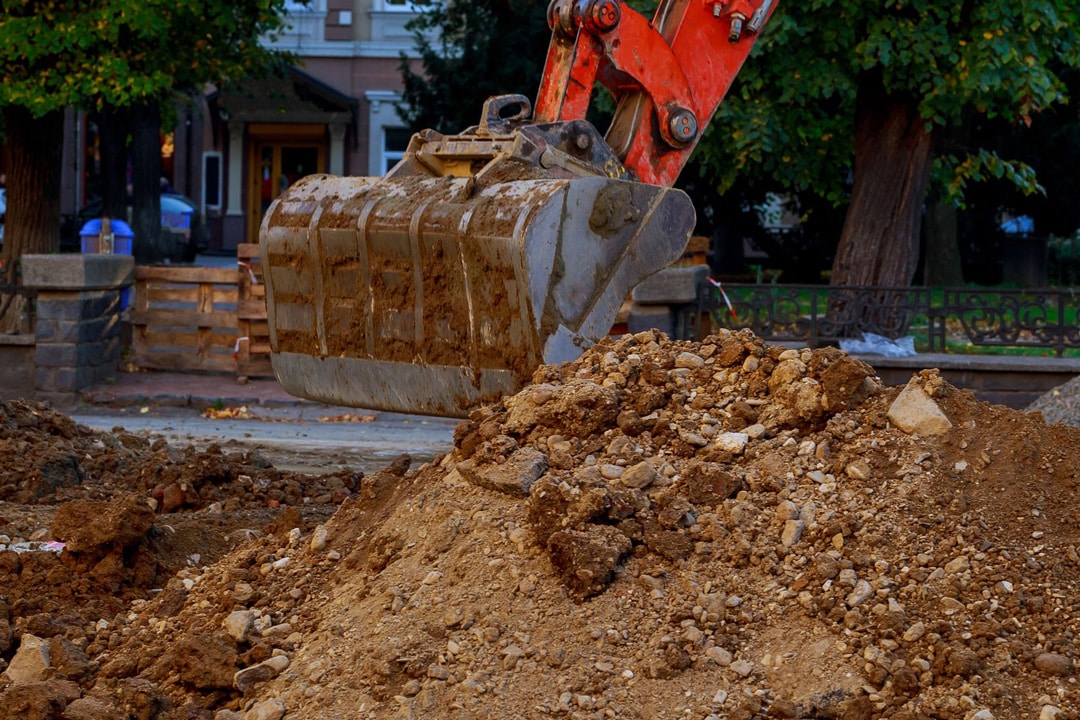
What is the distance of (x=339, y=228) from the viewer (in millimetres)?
7258

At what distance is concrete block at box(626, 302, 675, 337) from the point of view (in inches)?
536

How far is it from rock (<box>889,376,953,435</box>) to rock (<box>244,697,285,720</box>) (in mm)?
2422

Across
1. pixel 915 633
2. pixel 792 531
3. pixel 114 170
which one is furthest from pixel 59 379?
pixel 114 170

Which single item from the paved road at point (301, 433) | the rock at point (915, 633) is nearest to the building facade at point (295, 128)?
the paved road at point (301, 433)

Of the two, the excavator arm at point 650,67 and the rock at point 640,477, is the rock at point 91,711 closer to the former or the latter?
the rock at point 640,477

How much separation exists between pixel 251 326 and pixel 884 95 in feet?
22.6

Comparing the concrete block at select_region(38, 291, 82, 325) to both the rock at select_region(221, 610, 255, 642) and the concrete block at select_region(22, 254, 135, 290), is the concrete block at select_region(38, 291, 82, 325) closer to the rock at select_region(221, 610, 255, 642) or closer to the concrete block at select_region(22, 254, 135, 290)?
the concrete block at select_region(22, 254, 135, 290)

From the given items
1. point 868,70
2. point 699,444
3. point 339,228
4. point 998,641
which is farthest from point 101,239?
point 998,641

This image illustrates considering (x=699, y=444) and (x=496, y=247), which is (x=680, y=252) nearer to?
(x=496, y=247)

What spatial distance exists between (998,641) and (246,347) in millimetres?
11322

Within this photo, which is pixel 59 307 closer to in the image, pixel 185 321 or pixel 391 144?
pixel 185 321

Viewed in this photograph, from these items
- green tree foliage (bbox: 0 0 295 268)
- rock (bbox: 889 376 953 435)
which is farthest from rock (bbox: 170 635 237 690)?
green tree foliage (bbox: 0 0 295 268)

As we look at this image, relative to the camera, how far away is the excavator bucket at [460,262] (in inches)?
265

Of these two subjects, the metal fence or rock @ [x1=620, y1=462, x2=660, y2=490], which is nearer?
rock @ [x1=620, y1=462, x2=660, y2=490]
